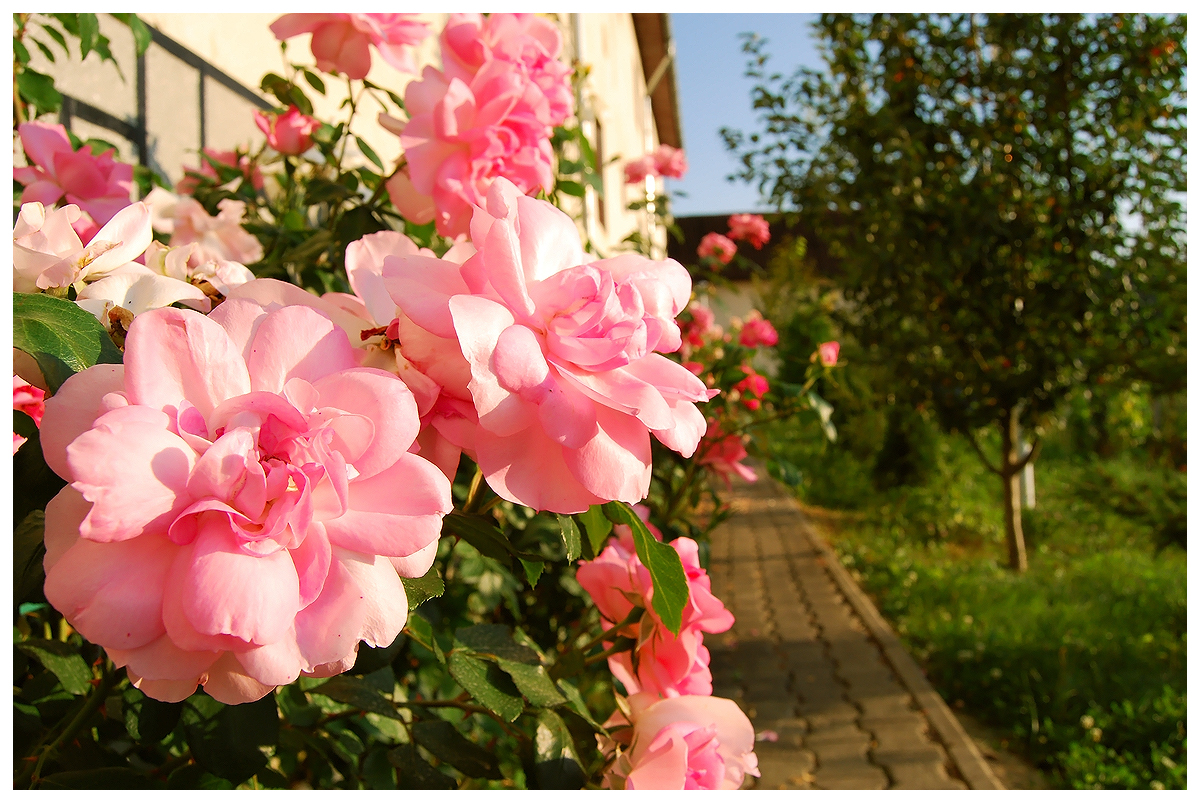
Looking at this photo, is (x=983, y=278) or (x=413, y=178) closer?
(x=413, y=178)

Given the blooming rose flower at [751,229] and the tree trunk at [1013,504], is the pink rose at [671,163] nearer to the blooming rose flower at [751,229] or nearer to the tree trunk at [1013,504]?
the blooming rose flower at [751,229]

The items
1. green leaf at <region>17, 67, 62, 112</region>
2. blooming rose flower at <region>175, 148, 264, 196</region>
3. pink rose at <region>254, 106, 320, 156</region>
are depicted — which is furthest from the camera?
Result: blooming rose flower at <region>175, 148, 264, 196</region>

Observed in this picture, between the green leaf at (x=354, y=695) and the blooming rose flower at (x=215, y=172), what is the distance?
967mm

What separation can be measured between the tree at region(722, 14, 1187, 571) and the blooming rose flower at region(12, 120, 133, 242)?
12.9 ft

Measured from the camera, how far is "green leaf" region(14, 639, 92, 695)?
83cm

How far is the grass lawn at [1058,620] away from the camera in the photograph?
2.87 metres

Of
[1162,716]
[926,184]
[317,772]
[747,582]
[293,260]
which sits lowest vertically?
[747,582]

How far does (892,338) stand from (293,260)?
449 centimetres

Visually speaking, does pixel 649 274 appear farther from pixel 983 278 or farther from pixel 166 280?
pixel 983 278

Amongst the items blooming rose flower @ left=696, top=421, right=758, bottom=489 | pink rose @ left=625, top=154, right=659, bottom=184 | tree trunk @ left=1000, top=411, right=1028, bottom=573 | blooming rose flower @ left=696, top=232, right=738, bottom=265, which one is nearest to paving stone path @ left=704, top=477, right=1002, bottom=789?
blooming rose flower @ left=696, top=421, right=758, bottom=489

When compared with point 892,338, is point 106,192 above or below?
above

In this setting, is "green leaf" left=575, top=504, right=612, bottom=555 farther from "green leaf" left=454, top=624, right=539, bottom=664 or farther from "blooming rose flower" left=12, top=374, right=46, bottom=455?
"blooming rose flower" left=12, top=374, right=46, bottom=455
